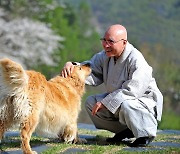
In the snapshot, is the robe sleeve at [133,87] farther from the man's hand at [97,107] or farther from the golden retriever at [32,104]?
the golden retriever at [32,104]

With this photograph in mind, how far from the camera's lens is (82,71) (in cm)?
765

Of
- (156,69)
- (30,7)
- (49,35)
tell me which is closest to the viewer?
(49,35)

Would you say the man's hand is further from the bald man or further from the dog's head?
the dog's head

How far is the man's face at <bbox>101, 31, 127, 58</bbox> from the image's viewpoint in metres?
7.07

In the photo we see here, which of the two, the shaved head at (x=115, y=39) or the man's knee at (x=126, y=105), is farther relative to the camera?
the shaved head at (x=115, y=39)

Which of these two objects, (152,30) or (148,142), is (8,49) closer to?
(148,142)

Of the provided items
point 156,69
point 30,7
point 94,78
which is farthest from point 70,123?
point 156,69

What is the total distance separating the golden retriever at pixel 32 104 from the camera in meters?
6.29

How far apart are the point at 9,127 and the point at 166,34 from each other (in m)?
74.7

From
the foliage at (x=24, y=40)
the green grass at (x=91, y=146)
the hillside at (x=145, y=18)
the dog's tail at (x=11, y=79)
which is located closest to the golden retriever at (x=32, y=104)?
the dog's tail at (x=11, y=79)

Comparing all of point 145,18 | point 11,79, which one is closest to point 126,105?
point 11,79

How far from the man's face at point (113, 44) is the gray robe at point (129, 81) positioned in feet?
0.29

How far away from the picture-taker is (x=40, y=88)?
261 inches

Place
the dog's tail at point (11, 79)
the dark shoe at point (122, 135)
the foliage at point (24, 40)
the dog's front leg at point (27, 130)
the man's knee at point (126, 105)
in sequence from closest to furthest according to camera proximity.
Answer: the dog's tail at point (11, 79) → the dog's front leg at point (27, 130) → the man's knee at point (126, 105) → the dark shoe at point (122, 135) → the foliage at point (24, 40)
